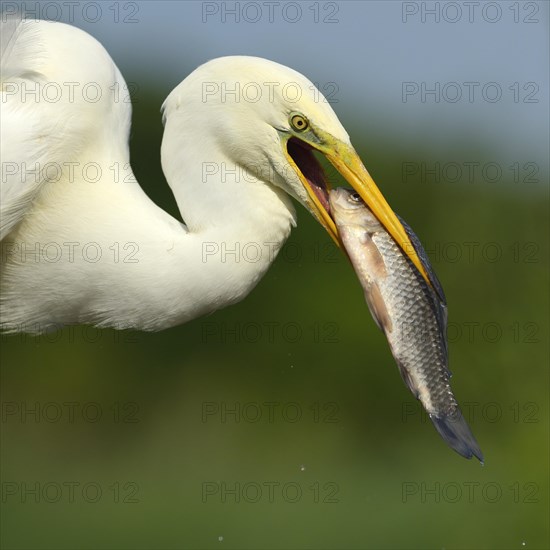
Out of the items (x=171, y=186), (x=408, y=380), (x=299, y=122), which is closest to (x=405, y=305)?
(x=408, y=380)

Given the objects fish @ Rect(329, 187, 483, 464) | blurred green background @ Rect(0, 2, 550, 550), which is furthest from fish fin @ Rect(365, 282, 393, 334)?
blurred green background @ Rect(0, 2, 550, 550)

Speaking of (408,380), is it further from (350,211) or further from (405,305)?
(350,211)

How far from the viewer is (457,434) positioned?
304 cm

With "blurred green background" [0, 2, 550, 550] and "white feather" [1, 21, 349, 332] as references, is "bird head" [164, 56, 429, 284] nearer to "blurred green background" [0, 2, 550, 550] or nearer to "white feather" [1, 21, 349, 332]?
"white feather" [1, 21, 349, 332]

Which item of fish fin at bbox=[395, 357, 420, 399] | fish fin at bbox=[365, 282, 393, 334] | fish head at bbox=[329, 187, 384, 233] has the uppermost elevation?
fish head at bbox=[329, 187, 384, 233]

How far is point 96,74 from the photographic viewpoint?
11.7ft

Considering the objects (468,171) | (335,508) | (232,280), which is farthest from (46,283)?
(468,171)

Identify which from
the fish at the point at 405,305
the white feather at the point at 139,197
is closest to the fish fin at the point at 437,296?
the fish at the point at 405,305

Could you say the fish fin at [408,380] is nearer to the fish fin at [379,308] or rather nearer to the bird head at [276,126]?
the fish fin at [379,308]

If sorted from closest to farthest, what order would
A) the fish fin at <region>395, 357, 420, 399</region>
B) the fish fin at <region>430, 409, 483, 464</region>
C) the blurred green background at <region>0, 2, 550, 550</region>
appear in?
the fish fin at <region>430, 409, 483, 464</region>, the fish fin at <region>395, 357, 420, 399</region>, the blurred green background at <region>0, 2, 550, 550</region>

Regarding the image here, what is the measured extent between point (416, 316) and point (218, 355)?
472cm

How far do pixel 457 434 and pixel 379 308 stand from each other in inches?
15.0

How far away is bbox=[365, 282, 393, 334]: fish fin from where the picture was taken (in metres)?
3.19

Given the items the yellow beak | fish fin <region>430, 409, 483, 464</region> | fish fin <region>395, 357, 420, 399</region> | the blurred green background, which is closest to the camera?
fish fin <region>430, 409, 483, 464</region>
